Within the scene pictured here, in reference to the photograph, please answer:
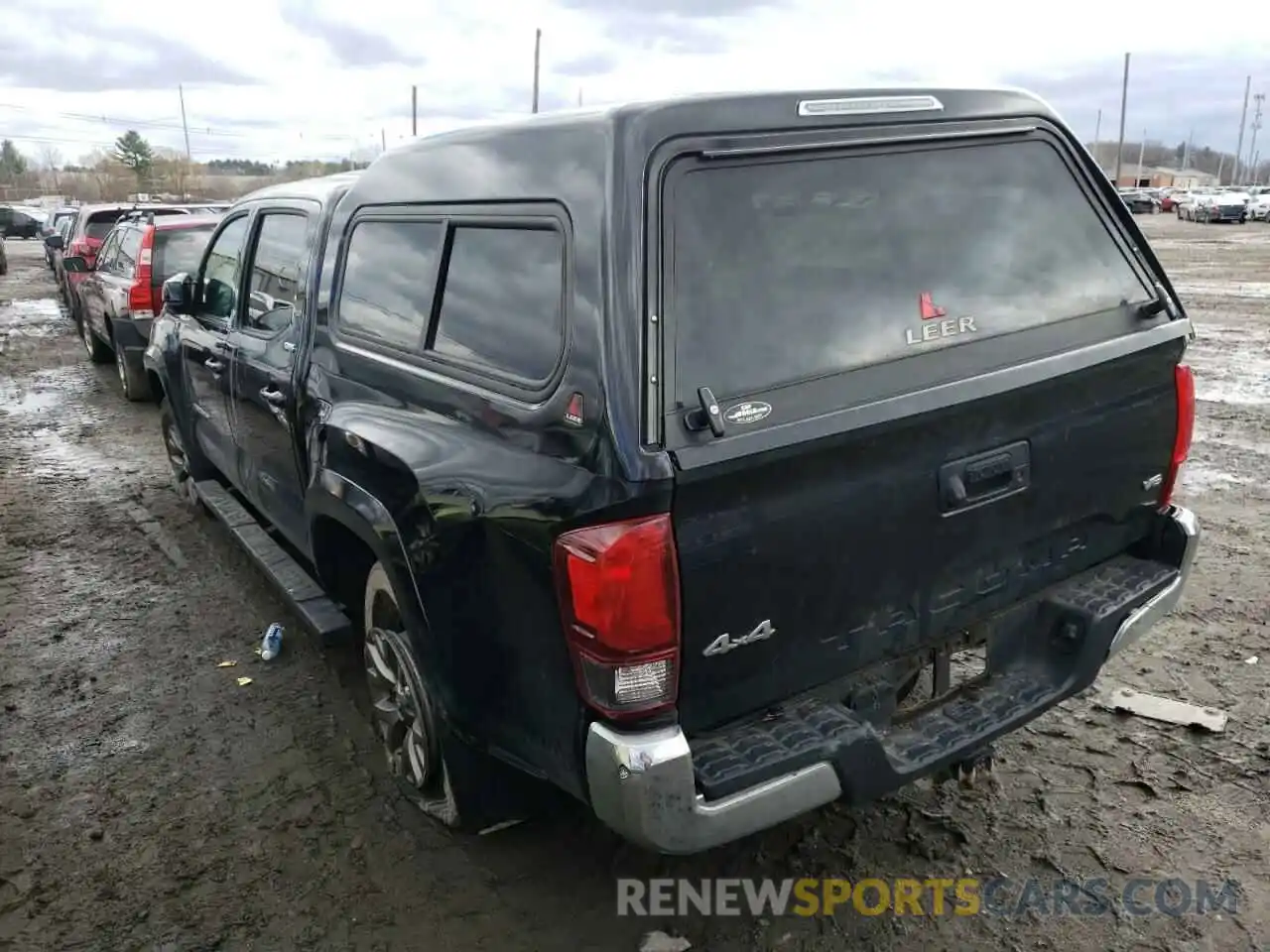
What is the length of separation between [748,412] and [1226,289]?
61.1ft

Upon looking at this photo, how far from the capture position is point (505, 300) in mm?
2670

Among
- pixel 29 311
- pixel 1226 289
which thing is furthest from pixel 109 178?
pixel 1226 289

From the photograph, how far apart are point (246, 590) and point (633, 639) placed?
3.69m

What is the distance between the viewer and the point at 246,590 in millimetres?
5285

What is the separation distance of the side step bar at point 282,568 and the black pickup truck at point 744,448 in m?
0.42

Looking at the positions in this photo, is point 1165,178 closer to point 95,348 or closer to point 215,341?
point 95,348

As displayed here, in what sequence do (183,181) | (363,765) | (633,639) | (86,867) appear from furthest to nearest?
(183,181), (363,765), (86,867), (633,639)

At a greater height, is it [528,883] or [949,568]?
[949,568]

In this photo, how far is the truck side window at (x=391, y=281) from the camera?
10.1 feet

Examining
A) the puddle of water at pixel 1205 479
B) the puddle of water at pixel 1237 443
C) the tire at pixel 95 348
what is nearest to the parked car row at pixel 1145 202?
the puddle of water at pixel 1237 443

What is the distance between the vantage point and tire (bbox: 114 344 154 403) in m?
9.70

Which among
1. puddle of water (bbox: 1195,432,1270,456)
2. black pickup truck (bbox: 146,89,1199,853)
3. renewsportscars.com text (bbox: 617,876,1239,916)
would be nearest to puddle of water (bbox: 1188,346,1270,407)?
puddle of water (bbox: 1195,432,1270,456)

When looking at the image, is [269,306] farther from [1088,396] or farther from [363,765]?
[1088,396]

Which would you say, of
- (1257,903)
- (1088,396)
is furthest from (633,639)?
(1257,903)
